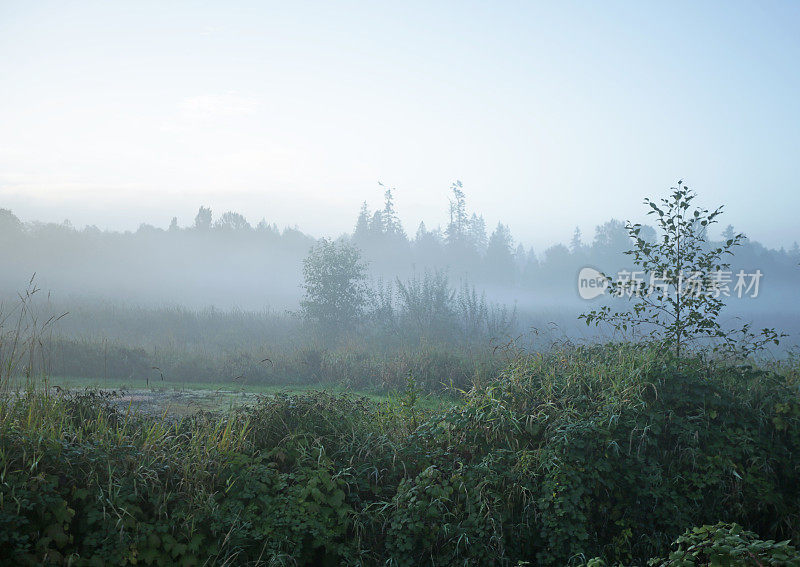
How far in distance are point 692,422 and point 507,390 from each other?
2.05m

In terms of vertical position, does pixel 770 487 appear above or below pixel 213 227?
below

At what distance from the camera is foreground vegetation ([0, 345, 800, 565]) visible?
13.2 feet

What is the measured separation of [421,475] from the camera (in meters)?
4.86

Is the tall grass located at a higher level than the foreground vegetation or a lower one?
higher

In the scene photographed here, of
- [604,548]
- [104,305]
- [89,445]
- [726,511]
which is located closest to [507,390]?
[604,548]

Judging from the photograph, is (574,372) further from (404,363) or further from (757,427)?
(404,363)

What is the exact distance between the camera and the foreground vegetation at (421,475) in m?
4.03

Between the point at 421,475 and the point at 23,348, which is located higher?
the point at 23,348

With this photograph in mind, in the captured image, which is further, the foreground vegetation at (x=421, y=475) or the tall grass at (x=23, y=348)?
the tall grass at (x=23, y=348)

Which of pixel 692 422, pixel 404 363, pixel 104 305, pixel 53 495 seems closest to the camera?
pixel 53 495

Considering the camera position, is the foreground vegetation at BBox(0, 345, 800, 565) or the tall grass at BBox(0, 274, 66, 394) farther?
the tall grass at BBox(0, 274, 66, 394)

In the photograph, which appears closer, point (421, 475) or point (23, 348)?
point (421, 475)

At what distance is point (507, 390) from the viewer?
6.25 meters

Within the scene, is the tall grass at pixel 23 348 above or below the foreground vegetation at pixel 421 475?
above
